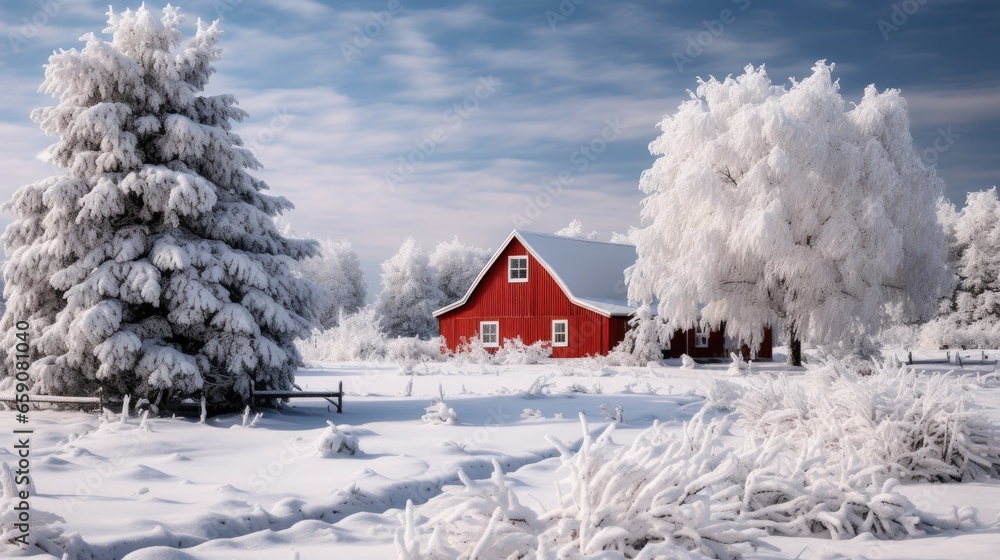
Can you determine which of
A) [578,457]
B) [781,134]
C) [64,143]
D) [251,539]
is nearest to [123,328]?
[64,143]

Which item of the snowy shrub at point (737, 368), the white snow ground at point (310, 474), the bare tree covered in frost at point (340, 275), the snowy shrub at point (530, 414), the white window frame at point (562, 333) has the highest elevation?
the bare tree covered in frost at point (340, 275)

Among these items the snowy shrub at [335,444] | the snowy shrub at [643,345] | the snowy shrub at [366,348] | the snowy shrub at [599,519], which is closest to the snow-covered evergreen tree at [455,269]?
the snowy shrub at [366,348]

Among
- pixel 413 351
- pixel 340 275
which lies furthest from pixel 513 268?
pixel 340 275

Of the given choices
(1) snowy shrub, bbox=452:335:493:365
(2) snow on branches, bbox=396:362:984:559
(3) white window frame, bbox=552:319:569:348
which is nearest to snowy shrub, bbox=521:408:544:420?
(2) snow on branches, bbox=396:362:984:559

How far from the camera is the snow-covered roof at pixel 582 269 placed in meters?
35.1

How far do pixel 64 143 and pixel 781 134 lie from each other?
2105cm

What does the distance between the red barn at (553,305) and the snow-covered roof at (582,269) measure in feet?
0.14

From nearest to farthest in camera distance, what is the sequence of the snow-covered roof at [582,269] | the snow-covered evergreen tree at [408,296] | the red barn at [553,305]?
the red barn at [553,305]
the snow-covered roof at [582,269]
the snow-covered evergreen tree at [408,296]

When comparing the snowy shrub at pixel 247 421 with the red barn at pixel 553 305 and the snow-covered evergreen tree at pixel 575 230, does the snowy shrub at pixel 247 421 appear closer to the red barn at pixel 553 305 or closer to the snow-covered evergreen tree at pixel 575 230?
the red barn at pixel 553 305

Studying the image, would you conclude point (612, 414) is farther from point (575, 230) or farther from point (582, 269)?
point (575, 230)

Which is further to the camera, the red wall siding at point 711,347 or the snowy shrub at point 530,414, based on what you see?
the red wall siding at point 711,347

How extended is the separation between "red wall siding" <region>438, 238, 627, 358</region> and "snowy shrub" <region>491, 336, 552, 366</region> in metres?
0.71

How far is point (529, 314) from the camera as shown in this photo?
3684 centimetres

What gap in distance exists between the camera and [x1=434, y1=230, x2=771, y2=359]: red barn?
3481 cm
